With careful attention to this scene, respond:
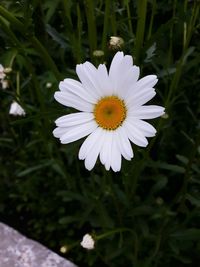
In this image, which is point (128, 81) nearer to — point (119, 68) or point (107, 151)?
point (119, 68)

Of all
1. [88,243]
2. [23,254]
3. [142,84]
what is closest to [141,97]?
[142,84]

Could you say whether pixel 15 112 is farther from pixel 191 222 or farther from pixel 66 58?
pixel 191 222

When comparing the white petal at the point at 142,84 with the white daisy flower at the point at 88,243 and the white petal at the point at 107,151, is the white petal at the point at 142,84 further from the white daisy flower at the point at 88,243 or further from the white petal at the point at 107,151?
the white daisy flower at the point at 88,243

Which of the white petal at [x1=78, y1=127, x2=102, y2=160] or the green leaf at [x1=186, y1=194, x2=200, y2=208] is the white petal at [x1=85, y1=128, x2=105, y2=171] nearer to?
the white petal at [x1=78, y1=127, x2=102, y2=160]

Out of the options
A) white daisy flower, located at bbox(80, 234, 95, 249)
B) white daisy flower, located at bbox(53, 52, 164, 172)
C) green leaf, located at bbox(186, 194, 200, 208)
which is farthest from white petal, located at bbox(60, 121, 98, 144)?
green leaf, located at bbox(186, 194, 200, 208)

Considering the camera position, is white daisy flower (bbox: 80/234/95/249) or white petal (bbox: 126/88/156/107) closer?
white petal (bbox: 126/88/156/107)

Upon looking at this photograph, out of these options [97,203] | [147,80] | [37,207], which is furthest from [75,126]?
[37,207]

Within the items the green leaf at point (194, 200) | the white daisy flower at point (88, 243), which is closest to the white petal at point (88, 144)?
the white daisy flower at point (88, 243)
